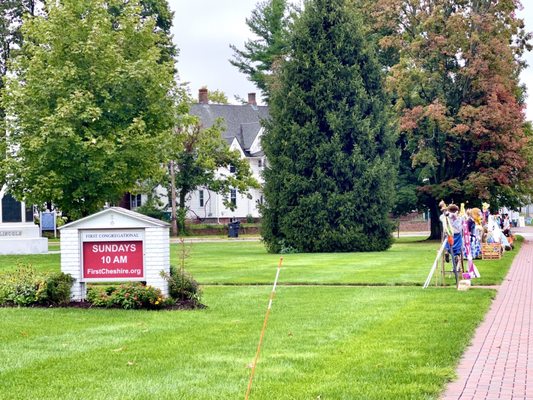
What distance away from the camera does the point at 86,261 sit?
53.4 feet

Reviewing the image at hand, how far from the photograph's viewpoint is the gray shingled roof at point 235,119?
81438 millimetres

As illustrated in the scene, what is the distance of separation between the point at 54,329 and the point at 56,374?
3.66m

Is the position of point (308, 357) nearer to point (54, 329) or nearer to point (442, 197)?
point (54, 329)

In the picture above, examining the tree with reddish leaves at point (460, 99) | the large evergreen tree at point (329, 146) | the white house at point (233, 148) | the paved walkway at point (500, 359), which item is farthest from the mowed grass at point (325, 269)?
the white house at point (233, 148)

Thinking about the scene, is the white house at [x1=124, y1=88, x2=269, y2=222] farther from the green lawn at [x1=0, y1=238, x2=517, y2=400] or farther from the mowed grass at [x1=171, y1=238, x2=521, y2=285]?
the green lawn at [x1=0, y1=238, x2=517, y2=400]

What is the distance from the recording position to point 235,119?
84125 millimetres

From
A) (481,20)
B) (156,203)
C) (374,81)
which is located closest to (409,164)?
(481,20)

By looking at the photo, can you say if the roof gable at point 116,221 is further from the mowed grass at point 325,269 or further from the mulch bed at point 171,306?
the mowed grass at point 325,269

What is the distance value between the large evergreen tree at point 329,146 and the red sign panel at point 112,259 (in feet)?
78.4

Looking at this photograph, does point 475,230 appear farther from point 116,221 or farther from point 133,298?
point 133,298

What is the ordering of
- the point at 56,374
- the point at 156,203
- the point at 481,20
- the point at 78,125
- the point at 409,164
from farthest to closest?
1. the point at 156,203
2. the point at 409,164
3. the point at 481,20
4. the point at 78,125
5. the point at 56,374

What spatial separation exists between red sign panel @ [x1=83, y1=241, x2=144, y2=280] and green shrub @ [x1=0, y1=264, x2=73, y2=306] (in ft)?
1.47

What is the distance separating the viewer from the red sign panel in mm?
16109

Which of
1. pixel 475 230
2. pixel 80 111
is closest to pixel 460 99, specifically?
pixel 475 230
